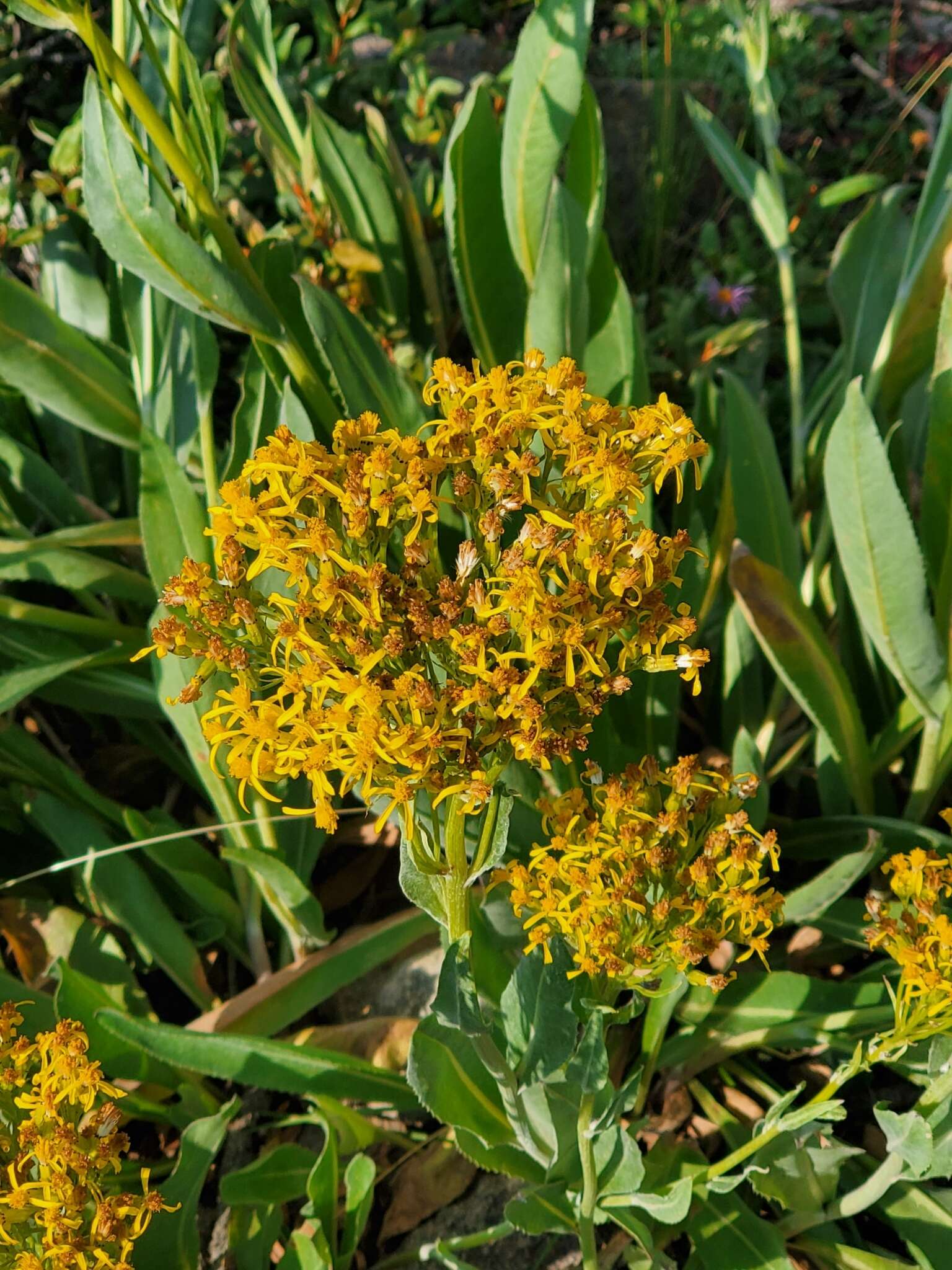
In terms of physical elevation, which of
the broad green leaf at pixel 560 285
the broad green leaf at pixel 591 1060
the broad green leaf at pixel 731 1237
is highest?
the broad green leaf at pixel 560 285

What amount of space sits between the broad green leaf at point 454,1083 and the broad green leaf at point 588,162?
4.66ft

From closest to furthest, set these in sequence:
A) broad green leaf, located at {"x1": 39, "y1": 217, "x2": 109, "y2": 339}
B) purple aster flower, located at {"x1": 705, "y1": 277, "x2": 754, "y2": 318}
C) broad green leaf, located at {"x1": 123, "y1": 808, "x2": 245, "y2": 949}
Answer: broad green leaf, located at {"x1": 123, "y1": 808, "x2": 245, "y2": 949}
broad green leaf, located at {"x1": 39, "y1": 217, "x2": 109, "y2": 339}
purple aster flower, located at {"x1": 705, "y1": 277, "x2": 754, "y2": 318}

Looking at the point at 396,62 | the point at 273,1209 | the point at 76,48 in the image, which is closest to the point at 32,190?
the point at 76,48

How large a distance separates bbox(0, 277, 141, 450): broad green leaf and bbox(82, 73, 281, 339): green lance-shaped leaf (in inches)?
12.4

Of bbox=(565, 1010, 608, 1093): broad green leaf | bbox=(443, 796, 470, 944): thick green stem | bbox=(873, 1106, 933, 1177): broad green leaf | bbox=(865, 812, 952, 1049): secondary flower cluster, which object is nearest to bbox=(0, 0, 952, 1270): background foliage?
bbox=(873, 1106, 933, 1177): broad green leaf

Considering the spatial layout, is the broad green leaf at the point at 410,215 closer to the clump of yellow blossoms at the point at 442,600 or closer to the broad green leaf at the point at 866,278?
the broad green leaf at the point at 866,278

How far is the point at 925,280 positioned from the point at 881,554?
0.67 meters

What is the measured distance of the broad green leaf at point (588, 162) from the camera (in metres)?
2.07

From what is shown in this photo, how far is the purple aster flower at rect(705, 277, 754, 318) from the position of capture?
3.02 meters

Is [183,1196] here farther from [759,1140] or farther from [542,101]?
[542,101]

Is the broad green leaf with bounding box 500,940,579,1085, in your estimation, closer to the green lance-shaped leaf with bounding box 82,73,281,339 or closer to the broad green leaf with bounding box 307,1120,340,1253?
the broad green leaf with bounding box 307,1120,340,1253

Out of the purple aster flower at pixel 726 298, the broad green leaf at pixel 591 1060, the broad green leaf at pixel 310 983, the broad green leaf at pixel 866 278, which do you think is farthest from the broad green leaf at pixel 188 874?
the purple aster flower at pixel 726 298

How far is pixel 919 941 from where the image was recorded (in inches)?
50.4

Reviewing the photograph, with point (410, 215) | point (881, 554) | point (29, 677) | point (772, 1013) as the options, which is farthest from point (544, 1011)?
point (410, 215)
